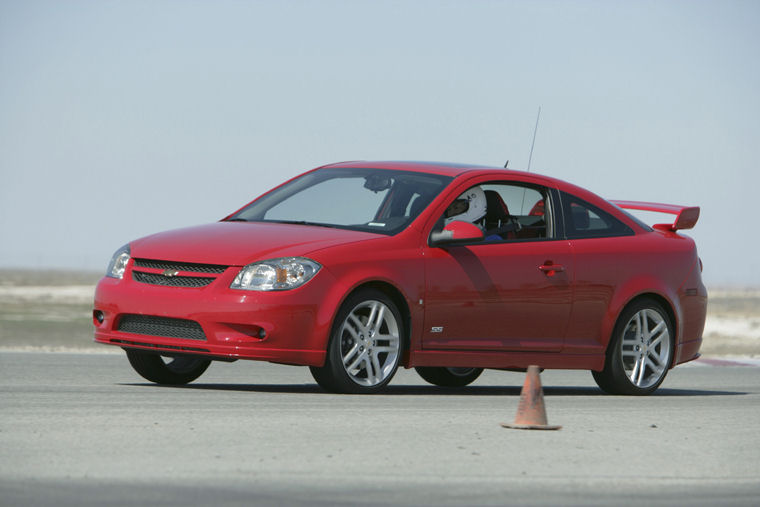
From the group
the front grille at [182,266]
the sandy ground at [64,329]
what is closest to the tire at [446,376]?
the front grille at [182,266]

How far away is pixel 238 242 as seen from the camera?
1038cm

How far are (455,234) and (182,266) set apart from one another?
199 cm

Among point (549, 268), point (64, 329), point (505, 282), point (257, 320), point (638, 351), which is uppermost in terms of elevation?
point (549, 268)

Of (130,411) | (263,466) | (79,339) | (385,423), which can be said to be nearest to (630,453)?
(385,423)

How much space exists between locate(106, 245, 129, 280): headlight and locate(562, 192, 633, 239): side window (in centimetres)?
349

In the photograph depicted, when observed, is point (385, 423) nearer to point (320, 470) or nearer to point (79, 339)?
point (320, 470)

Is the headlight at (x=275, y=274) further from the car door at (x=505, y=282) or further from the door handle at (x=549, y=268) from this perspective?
the door handle at (x=549, y=268)

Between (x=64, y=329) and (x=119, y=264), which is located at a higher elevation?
(x=119, y=264)

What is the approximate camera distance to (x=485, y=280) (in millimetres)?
11047

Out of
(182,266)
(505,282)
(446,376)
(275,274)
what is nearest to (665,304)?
(505,282)

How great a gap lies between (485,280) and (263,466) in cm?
437

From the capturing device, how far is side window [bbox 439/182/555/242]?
1143cm

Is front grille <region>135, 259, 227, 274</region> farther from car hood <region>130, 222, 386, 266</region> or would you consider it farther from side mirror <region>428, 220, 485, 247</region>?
side mirror <region>428, 220, 485, 247</region>

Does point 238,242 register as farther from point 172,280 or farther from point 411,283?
point 411,283
